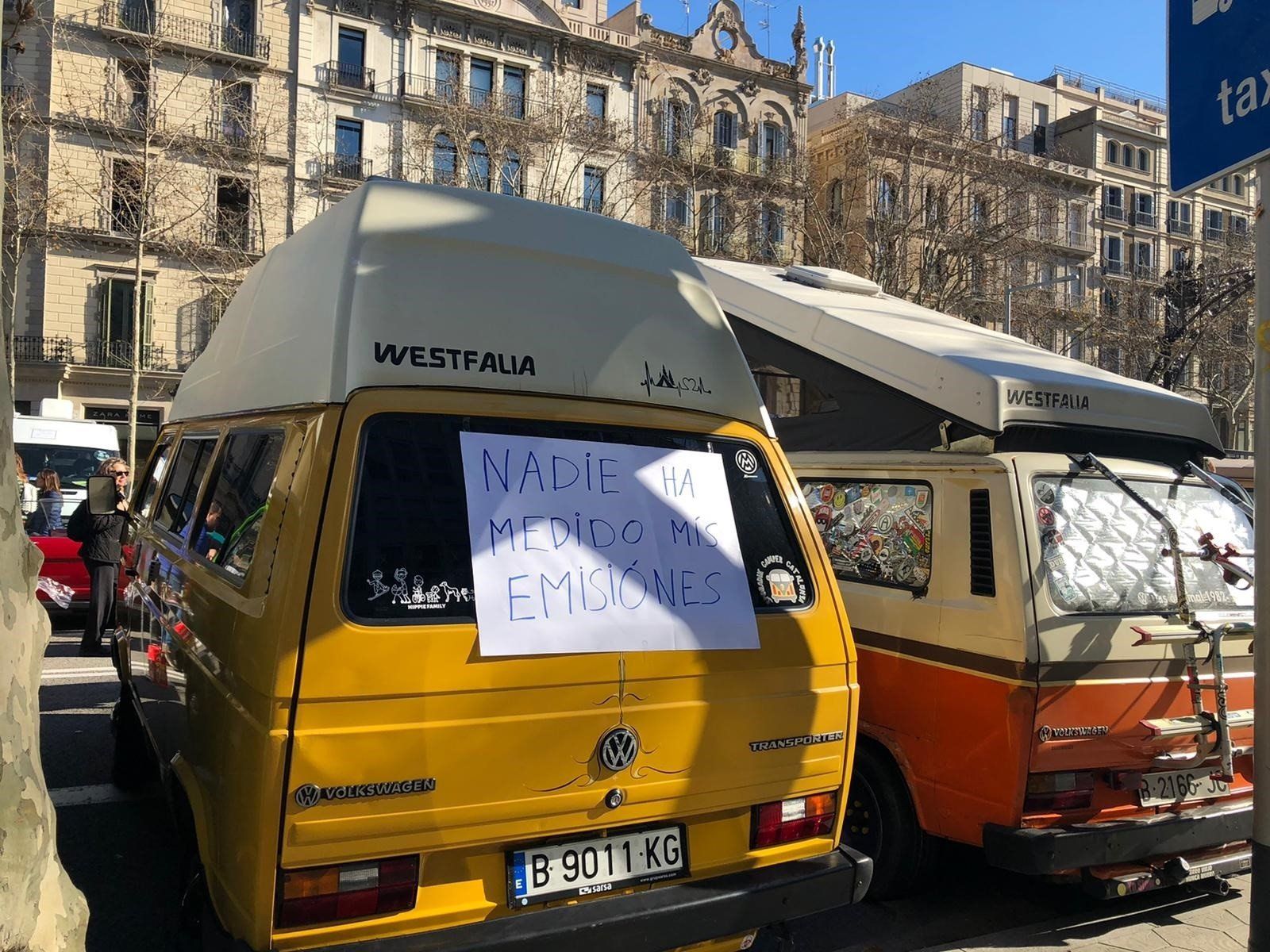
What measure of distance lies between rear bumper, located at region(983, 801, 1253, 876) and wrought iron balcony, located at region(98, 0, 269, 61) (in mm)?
32341

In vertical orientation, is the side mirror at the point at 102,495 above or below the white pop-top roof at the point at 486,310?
below

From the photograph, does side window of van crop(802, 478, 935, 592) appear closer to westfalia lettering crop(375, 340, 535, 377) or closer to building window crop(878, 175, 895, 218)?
westfalia lettering crop(375, 340, 535, 377)

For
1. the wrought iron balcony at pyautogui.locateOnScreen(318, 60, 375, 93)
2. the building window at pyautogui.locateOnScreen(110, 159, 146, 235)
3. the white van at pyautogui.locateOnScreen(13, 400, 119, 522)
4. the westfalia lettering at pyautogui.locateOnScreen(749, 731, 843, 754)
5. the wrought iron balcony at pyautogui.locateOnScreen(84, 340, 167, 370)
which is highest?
the wrought iron balcony at pyautogui.locateOnScreen(318, 60, 375, 93)

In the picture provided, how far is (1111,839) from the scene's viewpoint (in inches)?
151

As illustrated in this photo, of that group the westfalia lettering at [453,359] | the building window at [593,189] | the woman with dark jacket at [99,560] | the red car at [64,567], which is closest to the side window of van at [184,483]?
the westfalia lettering at [453,359]

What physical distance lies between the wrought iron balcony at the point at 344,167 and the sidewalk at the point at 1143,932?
30874 mm

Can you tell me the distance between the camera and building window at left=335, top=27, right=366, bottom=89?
3222 centimetres

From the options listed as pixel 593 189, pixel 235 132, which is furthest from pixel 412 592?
pixel 235 132

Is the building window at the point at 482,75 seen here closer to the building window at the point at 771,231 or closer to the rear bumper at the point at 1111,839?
the building window at the point at 771,231

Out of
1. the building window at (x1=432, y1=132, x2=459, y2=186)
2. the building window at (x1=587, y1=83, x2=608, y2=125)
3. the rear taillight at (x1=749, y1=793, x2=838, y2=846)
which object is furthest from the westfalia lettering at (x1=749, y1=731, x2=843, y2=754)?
the building window at (x1=587, y1=83, x2=608, y2=125)

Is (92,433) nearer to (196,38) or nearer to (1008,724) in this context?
(1008,724)

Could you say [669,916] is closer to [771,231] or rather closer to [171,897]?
[171,897]

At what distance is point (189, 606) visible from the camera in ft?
11.1

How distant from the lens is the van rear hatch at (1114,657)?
153 inches
